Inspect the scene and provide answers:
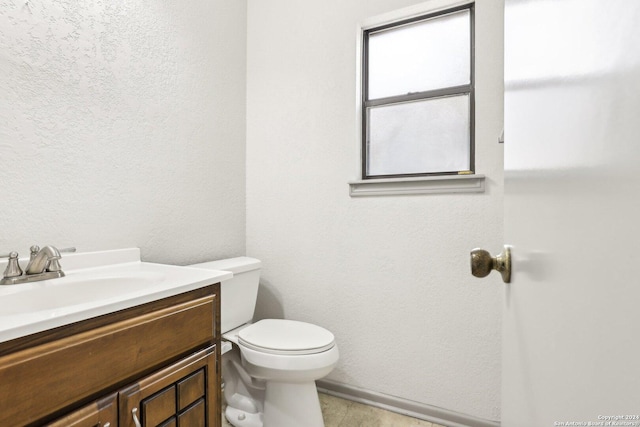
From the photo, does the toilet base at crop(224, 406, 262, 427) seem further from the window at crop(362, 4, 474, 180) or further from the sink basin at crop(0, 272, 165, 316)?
the window at crop(362, 4, 474, 180)

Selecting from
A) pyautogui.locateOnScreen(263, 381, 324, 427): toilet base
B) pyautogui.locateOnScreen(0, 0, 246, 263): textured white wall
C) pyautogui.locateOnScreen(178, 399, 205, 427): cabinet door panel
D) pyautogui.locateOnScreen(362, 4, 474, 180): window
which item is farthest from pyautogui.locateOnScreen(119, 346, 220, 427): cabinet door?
pyautogui.locateOnScreen(362, 4, 474, 180): window

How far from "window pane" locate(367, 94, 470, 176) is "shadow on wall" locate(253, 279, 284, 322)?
3.08ft

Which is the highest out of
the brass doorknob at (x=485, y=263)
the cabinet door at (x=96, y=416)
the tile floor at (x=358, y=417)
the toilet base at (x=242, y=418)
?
the brass doorknob at (x=485, y=263)

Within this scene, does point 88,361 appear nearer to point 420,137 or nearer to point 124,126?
point 124,126

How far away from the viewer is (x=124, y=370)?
0.80 meters

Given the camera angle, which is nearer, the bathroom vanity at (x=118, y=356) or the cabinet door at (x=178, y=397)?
the bathroom vanity at (x=118, y=356)

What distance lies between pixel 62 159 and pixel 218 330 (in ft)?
2.82

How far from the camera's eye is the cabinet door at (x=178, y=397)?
0.82 meters

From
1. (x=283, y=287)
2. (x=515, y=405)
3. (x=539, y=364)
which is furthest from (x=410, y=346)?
(x=539, y=364)

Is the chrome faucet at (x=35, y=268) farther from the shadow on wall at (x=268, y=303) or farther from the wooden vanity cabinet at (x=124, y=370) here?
the shadow on wall at (x=268, y=303)

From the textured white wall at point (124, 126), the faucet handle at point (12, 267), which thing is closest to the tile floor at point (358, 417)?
the textured white wall at point (124, 126)

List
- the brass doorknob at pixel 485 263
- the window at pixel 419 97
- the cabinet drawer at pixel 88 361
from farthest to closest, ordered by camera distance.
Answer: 1. the window at pixel 419 97
2. the cabinet drawer at pixel 88 361
3. the brass doorknob at pixel 485 263

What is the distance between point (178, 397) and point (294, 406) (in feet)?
2.05

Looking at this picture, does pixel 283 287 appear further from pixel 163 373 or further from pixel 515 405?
pixel 515 405
